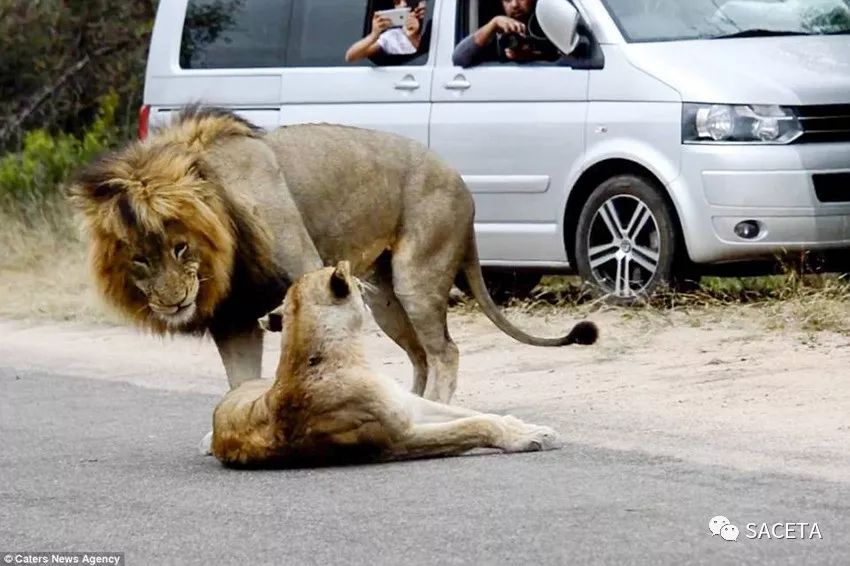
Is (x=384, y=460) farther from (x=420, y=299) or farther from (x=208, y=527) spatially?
(x=420, y=299)

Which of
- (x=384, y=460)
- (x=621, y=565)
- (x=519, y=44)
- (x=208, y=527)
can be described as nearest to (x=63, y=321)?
(x=519, y=44)

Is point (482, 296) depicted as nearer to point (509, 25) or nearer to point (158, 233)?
point (158, 233)

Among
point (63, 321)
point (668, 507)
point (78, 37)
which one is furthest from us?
point (78, 37)

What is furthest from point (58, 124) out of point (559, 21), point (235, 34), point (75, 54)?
point (559, 21)

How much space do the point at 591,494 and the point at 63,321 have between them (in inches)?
294

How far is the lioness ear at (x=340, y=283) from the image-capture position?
7062mm

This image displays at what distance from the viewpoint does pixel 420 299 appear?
8.79 metres

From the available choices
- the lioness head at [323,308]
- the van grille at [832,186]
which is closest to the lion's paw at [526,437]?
the lioness head at [323,308]

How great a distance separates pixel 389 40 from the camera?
11.9 meters

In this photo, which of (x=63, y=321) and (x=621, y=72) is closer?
(x=621, y=72)

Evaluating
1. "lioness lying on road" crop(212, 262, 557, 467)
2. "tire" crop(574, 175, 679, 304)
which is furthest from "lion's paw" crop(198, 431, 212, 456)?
"tire" crop(574, 175, 679, 304)

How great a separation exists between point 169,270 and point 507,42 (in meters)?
4.26

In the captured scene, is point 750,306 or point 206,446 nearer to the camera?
point 206,446

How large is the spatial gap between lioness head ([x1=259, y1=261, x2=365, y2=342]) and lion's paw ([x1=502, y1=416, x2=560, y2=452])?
0.62 m
